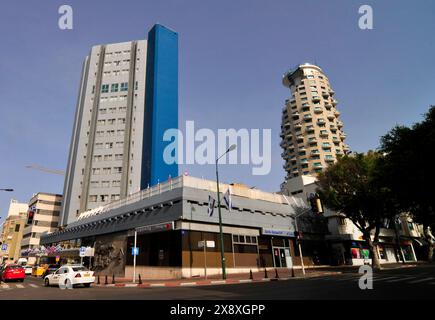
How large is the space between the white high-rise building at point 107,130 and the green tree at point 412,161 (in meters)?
63.0

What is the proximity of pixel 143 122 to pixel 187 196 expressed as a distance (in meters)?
58.5

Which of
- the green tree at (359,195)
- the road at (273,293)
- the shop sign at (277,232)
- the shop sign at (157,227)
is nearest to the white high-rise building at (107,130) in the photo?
the shop sign at (157,227)

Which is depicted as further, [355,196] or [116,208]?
[116,208]

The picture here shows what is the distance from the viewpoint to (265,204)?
36344 millimetres

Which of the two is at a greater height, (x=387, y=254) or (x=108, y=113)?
(x=108, y=113)

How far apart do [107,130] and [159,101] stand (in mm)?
16443

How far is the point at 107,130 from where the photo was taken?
3236 inches

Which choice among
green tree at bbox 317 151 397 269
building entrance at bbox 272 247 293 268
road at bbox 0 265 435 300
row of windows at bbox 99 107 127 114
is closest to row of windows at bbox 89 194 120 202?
row of windows at bbox 99 107 127 114

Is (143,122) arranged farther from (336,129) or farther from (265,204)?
(336,129)

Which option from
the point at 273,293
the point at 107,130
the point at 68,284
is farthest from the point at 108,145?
the point at 273,293

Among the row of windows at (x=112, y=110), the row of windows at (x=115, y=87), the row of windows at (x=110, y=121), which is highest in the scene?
the row of windows at (x=115, y=87)

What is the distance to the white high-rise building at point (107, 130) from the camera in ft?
250

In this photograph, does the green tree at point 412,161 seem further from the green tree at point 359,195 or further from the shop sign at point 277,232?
the shop sign at point 277,232
